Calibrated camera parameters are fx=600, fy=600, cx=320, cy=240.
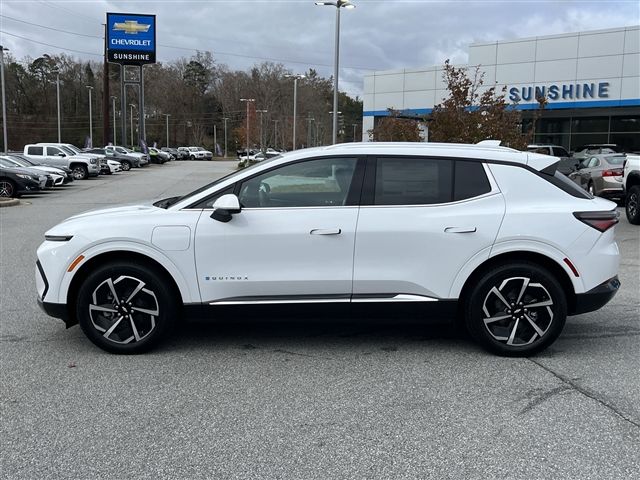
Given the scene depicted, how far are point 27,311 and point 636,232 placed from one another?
11328mm

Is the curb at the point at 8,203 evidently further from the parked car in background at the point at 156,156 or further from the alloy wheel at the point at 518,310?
the parked car in background at the point at 156,156

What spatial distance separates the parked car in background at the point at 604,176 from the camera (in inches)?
632

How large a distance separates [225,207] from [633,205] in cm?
1151

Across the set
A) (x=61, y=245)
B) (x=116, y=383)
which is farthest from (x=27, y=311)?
(x=116, y=383)

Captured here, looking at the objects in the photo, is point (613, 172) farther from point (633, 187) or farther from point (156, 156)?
point (156, 156)

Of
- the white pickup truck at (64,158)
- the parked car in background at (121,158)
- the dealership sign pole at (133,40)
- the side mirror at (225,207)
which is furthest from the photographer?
the dealership sign pole at (133,40)

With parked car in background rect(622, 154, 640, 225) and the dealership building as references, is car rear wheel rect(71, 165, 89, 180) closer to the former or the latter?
the dealership building

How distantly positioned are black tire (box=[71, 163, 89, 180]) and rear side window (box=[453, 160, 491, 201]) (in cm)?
3188

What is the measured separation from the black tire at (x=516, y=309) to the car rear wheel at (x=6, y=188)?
1978 cm

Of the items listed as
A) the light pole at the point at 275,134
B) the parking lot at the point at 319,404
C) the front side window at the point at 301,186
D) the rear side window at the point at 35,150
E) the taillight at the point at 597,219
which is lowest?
the parking lot at the point at 319,404

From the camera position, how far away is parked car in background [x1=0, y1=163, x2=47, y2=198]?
67.1 ft

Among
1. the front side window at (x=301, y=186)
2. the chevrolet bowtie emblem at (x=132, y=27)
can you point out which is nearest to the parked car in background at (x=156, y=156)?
the chevrolet bowtie emblem at (x=132, y=27)

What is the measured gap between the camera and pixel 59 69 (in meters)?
109

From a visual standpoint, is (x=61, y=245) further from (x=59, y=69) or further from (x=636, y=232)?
(x=59, y=69)
